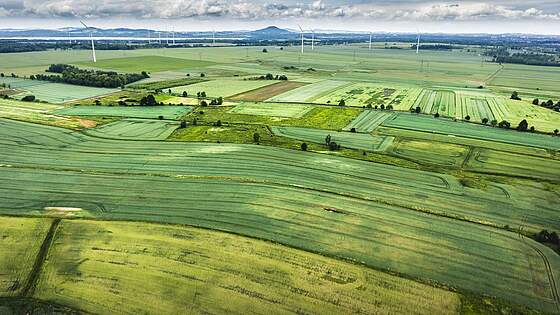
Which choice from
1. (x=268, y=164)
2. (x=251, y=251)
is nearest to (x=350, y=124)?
(x=268, y=164)

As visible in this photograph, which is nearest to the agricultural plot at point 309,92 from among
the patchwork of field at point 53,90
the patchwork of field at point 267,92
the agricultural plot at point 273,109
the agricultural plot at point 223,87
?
the patchwork of field at point 267,92

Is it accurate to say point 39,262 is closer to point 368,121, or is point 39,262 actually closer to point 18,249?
point 18,249

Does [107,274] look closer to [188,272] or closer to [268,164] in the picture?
[188,272]

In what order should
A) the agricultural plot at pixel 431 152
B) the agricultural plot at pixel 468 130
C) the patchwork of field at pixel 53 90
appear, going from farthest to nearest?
the patchwork of field at pixel 53 90
the agricultural plot at pixel 468 130
the agricultural plot at pixel 431 152

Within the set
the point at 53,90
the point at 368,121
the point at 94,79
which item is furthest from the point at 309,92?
the point at 53,90

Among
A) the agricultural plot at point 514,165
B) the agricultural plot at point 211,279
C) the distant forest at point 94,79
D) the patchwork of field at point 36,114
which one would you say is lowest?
the agricultural plot at point 211,279

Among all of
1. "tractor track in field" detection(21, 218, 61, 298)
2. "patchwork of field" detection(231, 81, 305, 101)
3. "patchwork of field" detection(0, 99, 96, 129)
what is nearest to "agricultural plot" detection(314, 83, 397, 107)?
"patchwork of field" detection(231, 81, 305, 101)

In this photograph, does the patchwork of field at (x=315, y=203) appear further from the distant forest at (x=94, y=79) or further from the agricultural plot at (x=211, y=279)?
the distant forest at (x=94, y=79)
